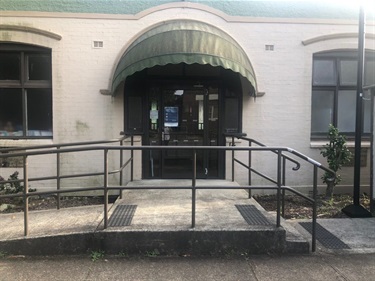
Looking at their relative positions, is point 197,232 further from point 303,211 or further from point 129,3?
point 129,3

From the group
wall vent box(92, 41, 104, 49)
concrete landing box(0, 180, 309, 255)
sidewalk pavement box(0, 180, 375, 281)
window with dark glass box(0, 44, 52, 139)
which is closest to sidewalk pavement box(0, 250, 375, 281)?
sidewalk pavement box(0, 180, 375, 281)

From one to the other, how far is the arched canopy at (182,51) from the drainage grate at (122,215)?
2.69 m

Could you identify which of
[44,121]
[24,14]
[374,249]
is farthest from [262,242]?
[24,14]

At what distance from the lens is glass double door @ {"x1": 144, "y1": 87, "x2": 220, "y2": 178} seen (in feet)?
26.5

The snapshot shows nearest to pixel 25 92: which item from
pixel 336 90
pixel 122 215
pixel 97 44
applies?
pixel 97 44

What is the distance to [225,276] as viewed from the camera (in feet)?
12.7

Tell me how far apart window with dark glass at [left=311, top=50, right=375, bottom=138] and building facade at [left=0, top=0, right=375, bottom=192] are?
47mm

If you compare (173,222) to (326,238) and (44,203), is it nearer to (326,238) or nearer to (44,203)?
(326,238)

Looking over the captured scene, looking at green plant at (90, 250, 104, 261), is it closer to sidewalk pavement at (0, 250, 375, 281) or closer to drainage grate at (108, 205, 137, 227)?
sidewalk pavement at (0, 250, 375, 281)

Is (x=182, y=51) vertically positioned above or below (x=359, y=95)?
above

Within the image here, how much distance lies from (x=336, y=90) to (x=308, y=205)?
2983 mm

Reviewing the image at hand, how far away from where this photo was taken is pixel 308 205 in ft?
23.8

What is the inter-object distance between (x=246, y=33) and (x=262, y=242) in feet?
17.0

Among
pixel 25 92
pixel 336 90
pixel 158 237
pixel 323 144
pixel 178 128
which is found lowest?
pixel 158 237
